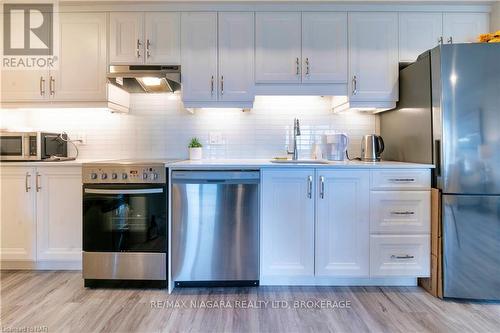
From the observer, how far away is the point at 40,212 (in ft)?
7.77

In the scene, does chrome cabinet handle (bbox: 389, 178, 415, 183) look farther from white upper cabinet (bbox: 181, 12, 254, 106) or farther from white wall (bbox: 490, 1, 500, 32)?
white wall (bbox: 490, 1, 500, 32)

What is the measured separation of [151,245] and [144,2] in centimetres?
206

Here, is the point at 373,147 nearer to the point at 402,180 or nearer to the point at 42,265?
the point at 402,180

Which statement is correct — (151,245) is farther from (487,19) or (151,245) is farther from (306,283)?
(487,19)

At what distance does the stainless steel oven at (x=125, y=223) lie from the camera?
2102mm

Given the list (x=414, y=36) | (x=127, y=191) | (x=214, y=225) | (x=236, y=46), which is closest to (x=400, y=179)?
(x=414, y=36)

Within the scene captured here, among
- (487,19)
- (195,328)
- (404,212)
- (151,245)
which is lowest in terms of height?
(195,328)

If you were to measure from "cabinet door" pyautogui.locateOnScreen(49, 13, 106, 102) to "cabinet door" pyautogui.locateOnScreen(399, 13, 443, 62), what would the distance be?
8.61 feet

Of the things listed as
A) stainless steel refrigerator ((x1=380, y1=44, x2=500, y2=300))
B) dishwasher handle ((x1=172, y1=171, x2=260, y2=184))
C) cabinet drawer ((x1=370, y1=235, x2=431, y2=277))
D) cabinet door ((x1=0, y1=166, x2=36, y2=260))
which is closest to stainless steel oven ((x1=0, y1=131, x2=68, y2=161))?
cabinet door ((x1=0, y1=166, x2=36, y2=260))

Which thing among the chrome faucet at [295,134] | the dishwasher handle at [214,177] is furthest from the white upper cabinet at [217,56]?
the dishwasher handle at [214,177]

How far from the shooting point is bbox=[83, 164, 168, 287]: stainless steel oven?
2102mm

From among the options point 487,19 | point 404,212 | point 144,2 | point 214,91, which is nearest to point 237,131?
point 214,91

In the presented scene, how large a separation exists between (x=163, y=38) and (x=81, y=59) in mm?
763

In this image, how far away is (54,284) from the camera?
Result: 2.21 metres
